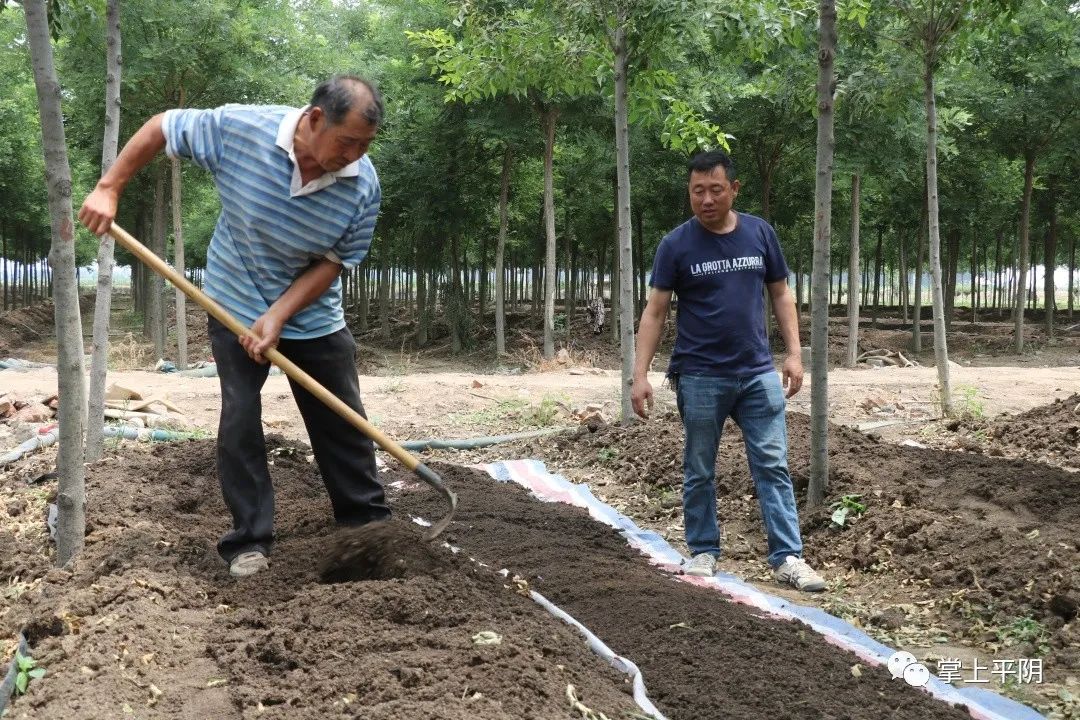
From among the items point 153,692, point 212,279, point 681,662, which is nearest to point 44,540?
point 212,279

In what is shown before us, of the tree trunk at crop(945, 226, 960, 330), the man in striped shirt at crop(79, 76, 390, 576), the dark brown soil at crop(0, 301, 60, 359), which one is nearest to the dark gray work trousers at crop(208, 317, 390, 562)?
the man in striped shirt at crop(79, 76, 390, 576)

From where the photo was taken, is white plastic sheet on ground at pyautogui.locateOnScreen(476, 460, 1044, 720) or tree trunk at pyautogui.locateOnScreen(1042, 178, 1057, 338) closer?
white plastic sheet on ground at pyautogui.locateOnScreen(476, 460, 1044, 720)

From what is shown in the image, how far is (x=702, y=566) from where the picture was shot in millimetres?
4902

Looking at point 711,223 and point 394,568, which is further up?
point 711,223

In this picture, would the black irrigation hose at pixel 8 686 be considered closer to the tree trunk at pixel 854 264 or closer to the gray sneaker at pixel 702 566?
the gray sneaker at pixel 702 566

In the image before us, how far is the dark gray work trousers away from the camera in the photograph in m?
4.03

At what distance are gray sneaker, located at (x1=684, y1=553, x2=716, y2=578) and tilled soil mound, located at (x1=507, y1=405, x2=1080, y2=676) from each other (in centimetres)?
68

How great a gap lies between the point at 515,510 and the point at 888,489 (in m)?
2.15

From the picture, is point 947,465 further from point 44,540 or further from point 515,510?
point 44,540

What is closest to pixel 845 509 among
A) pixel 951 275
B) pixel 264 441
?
pixel 264 441

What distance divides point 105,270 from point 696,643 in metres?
4.09

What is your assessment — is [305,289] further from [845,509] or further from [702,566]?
[845,509]

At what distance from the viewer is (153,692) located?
276cm

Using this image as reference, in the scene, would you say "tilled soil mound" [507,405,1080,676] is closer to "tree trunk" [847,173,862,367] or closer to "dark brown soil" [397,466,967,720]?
"dark brown soil" [397,466,967,720]
